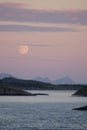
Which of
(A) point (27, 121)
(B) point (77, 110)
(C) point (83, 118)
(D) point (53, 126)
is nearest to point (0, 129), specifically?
(D) point (53, 126)

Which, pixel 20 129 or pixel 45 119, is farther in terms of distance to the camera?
pixel 45 119

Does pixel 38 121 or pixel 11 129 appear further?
pixel 38 121

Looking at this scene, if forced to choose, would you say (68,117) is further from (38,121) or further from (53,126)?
(53,126)

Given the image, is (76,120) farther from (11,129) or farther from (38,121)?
(11,129)

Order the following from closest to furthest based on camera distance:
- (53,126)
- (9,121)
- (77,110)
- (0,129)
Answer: (0,129)
(53,126)
(9,121)
(77,110)

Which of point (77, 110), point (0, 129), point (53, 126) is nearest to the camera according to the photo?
point (0, 129)

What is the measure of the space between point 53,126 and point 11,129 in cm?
873

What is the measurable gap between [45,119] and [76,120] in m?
5.75

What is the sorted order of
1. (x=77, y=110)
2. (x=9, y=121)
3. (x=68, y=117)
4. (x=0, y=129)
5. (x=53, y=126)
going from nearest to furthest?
(x=0, y=129) < (x=53, y=126) < (x=9, y=121) < (x=68, y=117) < (x=77, y=110)

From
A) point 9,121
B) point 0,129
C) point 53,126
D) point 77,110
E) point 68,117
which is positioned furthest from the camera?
point 77,110

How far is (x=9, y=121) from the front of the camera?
4215 inches

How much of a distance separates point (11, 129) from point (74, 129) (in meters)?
9.03

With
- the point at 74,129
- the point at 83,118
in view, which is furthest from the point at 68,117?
the point at 74,129

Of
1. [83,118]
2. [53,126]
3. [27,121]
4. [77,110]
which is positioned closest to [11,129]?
[53,126]
